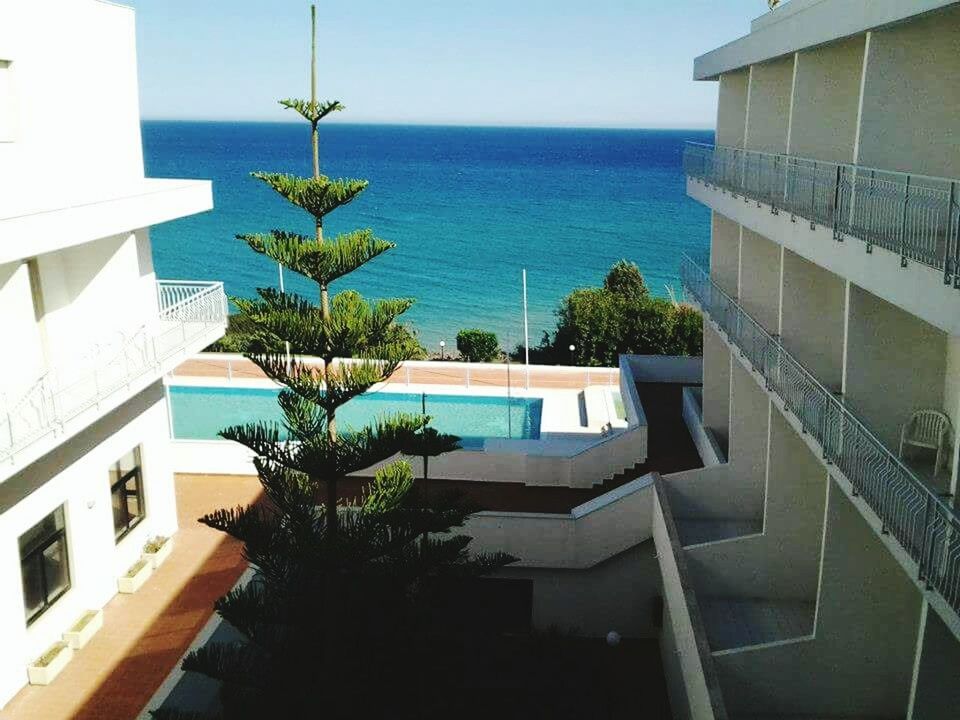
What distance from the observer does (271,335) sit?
8.98m

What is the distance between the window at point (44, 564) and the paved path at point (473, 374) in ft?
30.3

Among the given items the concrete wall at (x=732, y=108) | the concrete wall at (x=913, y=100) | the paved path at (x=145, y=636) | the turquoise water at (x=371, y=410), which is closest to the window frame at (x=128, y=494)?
the paved path at (x=145, y=636)

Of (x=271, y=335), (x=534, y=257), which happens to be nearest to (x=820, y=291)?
Answer: (x=271, y=335)

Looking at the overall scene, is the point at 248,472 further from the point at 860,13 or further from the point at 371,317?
the point at 860,13

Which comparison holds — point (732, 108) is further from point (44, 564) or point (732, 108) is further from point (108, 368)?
point (44, 564)

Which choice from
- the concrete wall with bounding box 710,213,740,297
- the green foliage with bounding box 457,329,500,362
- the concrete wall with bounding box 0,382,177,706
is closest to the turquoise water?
the concrete wall with bounding box 710,213,740,297

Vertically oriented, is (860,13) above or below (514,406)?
above

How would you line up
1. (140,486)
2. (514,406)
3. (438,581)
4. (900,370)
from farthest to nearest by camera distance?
1. (514,406)
2. (140,486)
3. (438,581)
4. (900,370)

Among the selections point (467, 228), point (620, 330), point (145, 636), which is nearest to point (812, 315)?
point (145, 636)

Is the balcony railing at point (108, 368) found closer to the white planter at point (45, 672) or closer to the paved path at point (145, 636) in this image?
the white planter at point (45, 672)

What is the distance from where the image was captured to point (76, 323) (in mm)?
10984

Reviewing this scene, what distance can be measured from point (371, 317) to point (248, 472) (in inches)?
265

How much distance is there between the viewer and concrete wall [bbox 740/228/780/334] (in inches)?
484

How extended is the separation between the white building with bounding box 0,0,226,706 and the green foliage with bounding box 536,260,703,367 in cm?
1168
